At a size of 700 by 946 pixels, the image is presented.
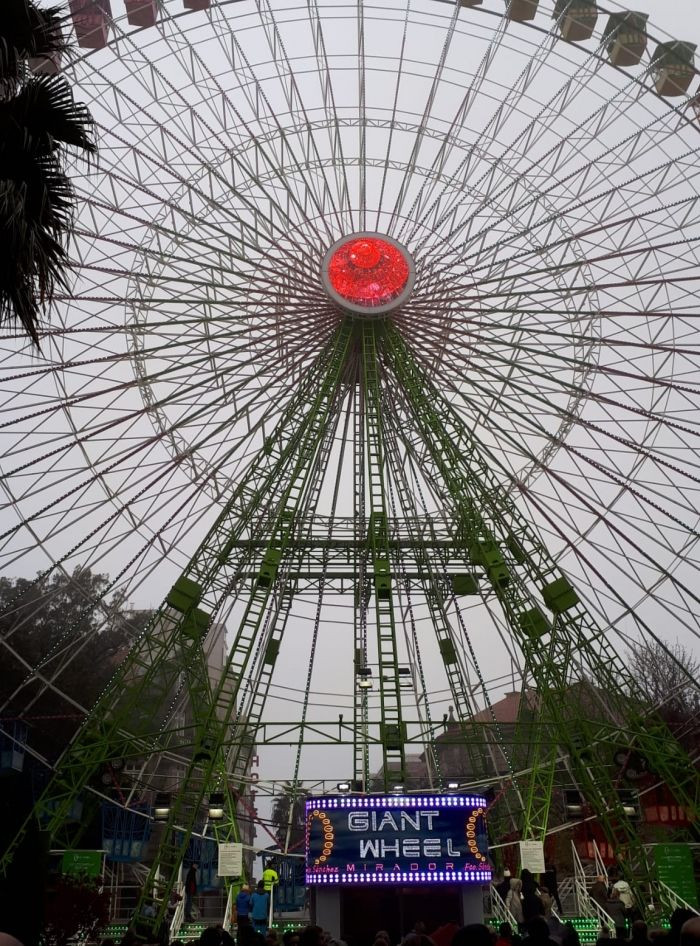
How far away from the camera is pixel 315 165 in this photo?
28984mm

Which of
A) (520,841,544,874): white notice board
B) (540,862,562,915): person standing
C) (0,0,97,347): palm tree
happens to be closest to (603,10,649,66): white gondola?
(520,841,544,874): white notice board

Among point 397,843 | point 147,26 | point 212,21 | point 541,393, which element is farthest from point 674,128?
point 397,843

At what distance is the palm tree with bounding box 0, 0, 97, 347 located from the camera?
8.80m

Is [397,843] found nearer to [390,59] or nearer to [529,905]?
[529,905]

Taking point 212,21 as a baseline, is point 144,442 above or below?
below

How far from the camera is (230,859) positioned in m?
22.0

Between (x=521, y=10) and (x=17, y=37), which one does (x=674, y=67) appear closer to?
(x=521, y=10)

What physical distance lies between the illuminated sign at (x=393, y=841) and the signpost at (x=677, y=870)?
4550 millimetres

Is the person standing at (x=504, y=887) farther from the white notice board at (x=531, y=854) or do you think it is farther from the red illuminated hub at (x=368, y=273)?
the red illuminated hub at (x=368, y=273)

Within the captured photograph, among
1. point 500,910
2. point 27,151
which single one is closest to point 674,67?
point 500,910

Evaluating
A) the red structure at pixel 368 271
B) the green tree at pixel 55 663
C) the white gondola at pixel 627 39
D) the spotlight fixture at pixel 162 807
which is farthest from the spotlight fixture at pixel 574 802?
the green tree at pixel 55 663

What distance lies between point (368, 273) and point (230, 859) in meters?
15.4

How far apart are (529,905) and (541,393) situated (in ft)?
57.5

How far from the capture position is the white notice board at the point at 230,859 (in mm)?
21953
